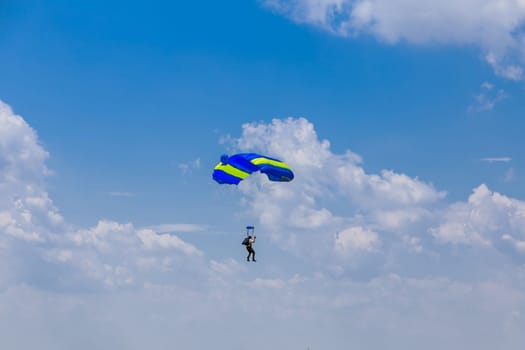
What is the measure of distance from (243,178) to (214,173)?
112 inches

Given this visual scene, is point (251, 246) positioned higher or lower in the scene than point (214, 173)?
lower

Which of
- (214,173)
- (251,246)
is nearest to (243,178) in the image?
(214,173)

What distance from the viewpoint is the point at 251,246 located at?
30875mm

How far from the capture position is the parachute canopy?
31938mm

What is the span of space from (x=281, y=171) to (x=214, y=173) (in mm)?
6529

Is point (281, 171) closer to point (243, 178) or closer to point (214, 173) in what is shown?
point (243, 178)

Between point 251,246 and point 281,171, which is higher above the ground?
point 281,171

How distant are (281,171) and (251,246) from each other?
7.76 meters

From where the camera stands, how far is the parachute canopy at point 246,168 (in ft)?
105

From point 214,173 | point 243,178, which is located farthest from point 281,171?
point 214,173

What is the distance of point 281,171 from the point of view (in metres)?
32.6

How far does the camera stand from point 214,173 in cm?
3209

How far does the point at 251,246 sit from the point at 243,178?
6560 mm

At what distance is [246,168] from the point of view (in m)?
32.8
